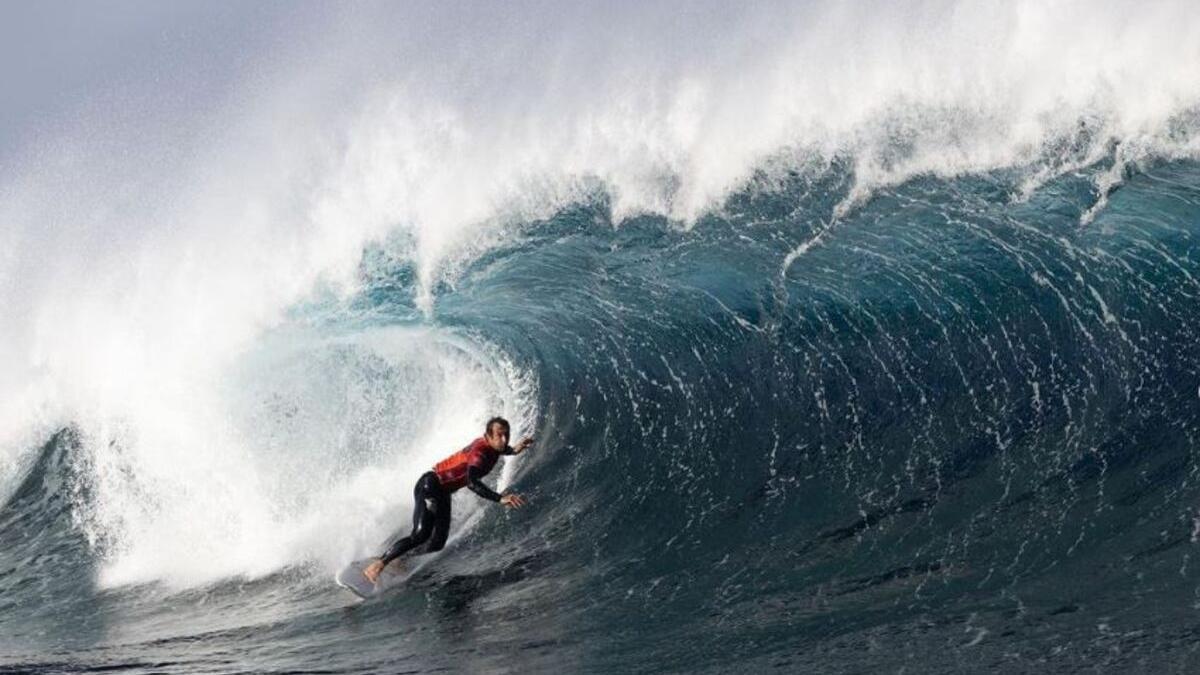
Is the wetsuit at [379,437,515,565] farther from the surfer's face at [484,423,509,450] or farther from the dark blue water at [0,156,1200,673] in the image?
the dark blue water at [0,156,1200,673]

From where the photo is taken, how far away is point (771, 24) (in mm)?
16141

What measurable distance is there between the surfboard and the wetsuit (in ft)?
0.83

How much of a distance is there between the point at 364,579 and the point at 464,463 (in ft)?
3.41

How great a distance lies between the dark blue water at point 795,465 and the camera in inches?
249

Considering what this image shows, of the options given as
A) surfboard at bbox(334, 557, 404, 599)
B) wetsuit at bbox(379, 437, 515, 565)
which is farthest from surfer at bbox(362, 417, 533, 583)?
surfboard at bbox(334, 557, 404, 599)

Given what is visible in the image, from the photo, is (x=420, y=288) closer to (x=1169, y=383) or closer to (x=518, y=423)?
(x=518, y=423)

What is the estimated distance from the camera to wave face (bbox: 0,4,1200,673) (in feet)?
22.8

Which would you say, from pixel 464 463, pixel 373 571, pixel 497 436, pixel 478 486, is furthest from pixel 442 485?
pixel 373 571

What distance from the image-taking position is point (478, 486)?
27.8 ft

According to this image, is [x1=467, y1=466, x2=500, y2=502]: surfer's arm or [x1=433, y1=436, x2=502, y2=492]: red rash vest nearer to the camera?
[x1=467, y1=466, x2=500, y2=502]: surfer's arm

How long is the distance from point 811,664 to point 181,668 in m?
3.56

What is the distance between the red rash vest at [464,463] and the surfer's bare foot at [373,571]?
73 cm

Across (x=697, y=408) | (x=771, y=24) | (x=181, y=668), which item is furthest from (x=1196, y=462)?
(x=771, y=24)

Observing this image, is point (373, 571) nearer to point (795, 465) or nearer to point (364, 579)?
point (364, 579)
